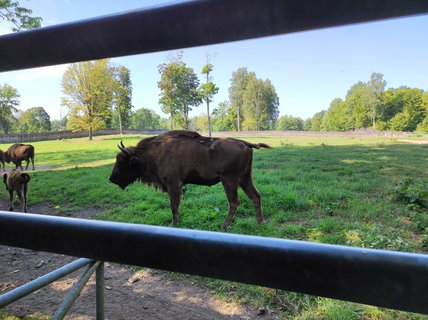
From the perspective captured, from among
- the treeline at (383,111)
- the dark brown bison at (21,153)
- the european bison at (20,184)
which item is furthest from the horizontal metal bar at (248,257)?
the treeline at (383,111)

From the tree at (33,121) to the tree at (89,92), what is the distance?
7.50 metres

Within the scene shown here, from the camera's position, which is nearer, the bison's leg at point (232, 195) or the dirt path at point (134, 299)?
the dirt path at point (134, 299)

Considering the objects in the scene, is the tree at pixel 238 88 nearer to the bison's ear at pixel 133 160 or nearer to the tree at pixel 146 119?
the tree at pixel 146 119

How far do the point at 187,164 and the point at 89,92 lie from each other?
214cm

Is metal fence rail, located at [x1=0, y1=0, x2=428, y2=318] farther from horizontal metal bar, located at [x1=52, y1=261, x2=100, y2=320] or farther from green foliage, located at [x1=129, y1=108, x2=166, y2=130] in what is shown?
green foliage, located at [x1=129, y1=108, x2=166, y2=130]

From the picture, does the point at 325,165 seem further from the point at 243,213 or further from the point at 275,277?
the point at 275,277

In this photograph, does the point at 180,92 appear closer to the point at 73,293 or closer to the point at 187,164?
the point at 187,164

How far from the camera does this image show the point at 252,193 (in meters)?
5.53

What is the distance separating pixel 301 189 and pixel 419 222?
237cm

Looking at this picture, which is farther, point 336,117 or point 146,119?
point 336,117

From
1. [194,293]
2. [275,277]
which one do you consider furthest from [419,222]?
[275,277]

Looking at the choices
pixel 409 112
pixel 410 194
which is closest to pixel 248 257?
pixel 410 194

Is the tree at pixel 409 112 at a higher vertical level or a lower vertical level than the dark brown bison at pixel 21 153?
higher

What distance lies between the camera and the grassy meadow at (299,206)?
11.1 ft
